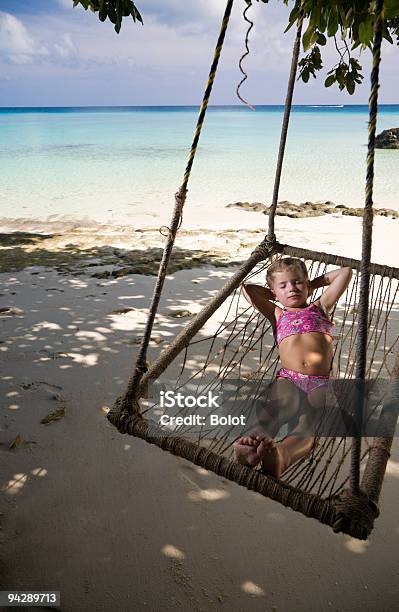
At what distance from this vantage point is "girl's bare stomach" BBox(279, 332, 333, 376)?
5.68 feet

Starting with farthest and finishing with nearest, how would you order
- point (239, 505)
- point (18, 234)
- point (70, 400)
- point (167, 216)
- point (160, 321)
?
point (167, 216), point (18, 234), point (160, 321), point (70, 400), point (239, 505)

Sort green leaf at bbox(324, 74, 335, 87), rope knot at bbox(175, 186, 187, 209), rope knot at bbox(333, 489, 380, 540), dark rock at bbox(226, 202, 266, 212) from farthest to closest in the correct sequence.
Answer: dark rock at bbox(226, 202, 266, 212) → green leaf at bbox(324, 74, 335, 87) → rope knot at bbox(175, 186, 187, 209) → rope knot at bbox(333, 489, 380, 540)

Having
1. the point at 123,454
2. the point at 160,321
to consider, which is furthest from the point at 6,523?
the point at 160,321

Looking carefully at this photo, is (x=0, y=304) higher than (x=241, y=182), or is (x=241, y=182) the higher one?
(x=241, y=182)

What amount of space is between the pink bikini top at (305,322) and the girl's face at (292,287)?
38 millimetres

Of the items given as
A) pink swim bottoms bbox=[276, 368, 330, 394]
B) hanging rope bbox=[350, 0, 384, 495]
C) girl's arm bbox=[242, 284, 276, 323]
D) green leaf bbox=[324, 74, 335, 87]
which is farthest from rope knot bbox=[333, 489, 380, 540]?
green leaf bbox=[324, 74, 335, 87]

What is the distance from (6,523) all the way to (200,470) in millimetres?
627

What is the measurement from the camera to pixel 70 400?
2.15 meters

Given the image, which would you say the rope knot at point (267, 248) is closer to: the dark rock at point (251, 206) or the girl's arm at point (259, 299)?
the girl's arm at point (259, 299)

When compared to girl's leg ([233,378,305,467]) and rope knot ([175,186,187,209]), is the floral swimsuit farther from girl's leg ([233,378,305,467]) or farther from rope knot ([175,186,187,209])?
rope knot ([175,186,187,209])

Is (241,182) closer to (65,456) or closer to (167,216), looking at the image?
(167,216)

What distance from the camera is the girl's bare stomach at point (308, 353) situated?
5.68ft

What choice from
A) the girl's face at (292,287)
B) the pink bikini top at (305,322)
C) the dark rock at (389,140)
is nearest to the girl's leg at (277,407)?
the pink bikini top at (305,322)

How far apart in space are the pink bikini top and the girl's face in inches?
1.5
